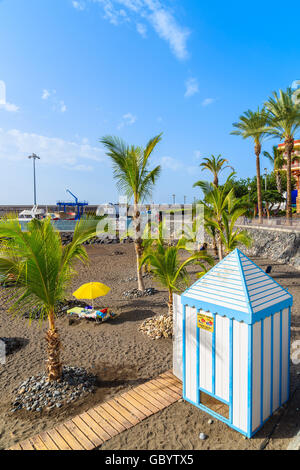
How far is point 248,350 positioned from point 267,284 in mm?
1248

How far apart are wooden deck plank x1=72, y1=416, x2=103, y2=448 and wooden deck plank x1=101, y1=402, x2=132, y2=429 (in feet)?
1.52

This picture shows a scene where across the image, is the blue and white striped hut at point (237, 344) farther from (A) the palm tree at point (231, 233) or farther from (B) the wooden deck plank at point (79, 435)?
(A) the palm tree at point (231, 233)

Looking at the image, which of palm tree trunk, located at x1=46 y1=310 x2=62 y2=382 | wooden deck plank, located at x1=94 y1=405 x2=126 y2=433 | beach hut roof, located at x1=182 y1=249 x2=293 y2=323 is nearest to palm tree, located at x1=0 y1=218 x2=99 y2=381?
palm tree trunk, located at x1=46 y1=310 x2=62 y2=382

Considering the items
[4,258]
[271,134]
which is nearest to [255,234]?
[271,134]

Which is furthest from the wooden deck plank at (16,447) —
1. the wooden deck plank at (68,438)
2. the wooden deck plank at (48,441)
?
the wooden deck plank at (68,438)

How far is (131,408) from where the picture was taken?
197 inches

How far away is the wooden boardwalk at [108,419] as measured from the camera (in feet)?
13.9

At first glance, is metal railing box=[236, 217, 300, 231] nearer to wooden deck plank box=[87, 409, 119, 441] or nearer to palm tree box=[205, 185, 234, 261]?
palm tree box=[205, 185, 234, 261]

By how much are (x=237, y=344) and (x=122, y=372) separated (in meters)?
3.35

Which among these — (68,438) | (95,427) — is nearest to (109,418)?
(95,427)

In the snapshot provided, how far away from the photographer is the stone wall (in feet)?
58.4

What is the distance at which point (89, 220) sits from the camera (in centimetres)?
536

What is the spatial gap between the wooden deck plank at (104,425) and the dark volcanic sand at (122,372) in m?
0.12

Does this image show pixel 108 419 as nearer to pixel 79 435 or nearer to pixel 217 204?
pixel 79 435
